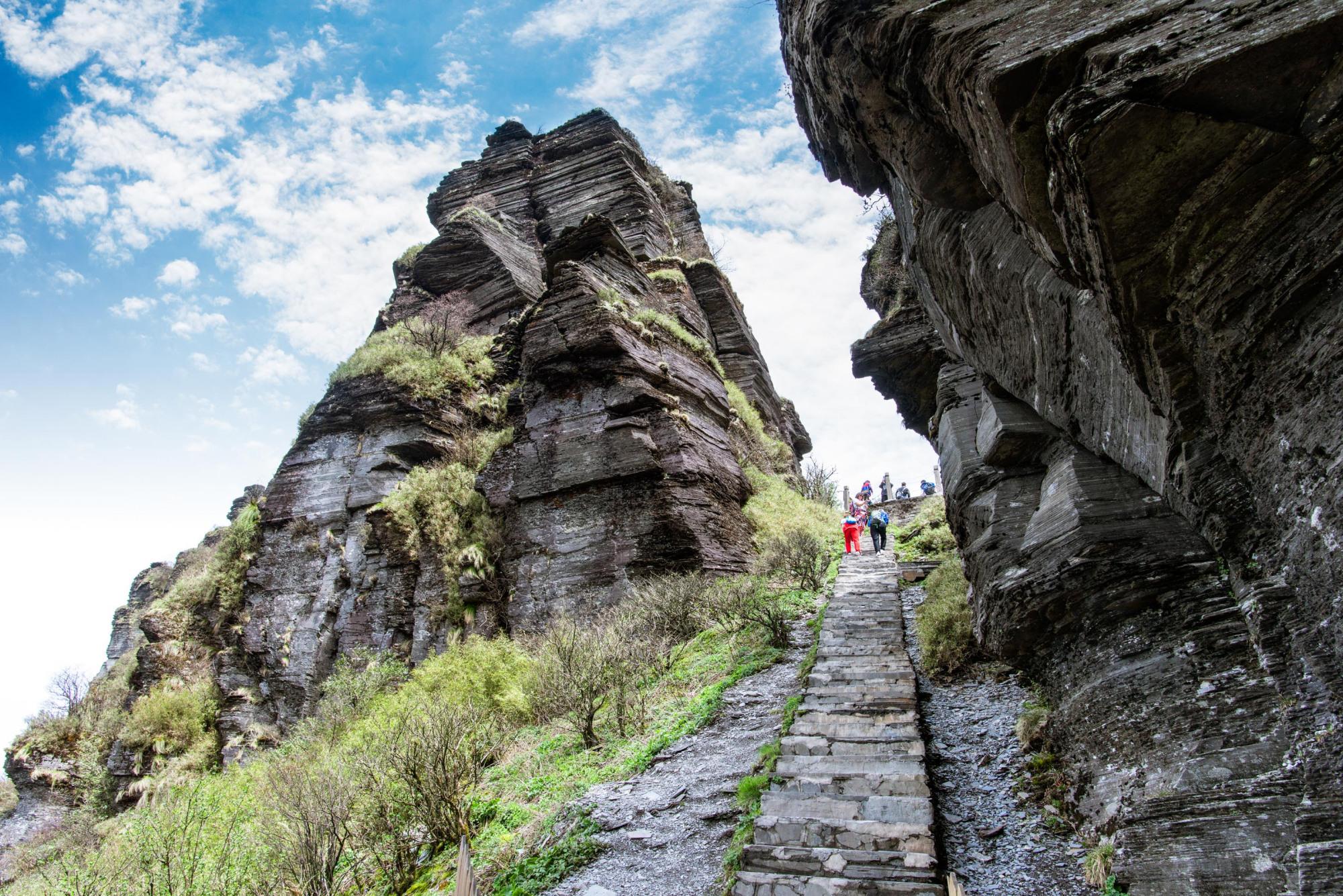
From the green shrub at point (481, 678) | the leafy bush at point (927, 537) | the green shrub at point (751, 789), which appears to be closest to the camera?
the green shrub at point (751, 789)

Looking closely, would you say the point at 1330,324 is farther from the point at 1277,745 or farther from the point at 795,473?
the point at 795,473

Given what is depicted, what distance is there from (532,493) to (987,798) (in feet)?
36.1

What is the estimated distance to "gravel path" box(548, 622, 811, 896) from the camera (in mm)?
5293

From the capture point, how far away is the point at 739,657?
1012cm

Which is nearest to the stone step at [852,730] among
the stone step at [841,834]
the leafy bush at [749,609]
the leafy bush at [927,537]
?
the stone step at [841,834]

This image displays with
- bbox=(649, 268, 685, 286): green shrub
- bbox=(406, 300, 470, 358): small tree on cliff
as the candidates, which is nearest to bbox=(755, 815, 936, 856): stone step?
bbox=(406, 300, 470, 358): small tree on cliff

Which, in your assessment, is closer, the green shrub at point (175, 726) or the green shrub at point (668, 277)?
the green shrub at point (175, 726)

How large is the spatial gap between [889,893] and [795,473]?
20864mm

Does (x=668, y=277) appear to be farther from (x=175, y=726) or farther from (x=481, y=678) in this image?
(x=175, y=726)

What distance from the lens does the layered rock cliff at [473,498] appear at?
1417 centimetres

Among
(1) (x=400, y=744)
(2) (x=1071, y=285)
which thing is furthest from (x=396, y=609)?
(2) (x=1071, y=285)

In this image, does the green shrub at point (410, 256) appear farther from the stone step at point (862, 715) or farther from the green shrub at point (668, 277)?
the stone step at point (862, 715)

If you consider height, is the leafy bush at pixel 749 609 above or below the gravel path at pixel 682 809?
above

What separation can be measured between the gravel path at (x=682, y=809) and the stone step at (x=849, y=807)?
52cm
